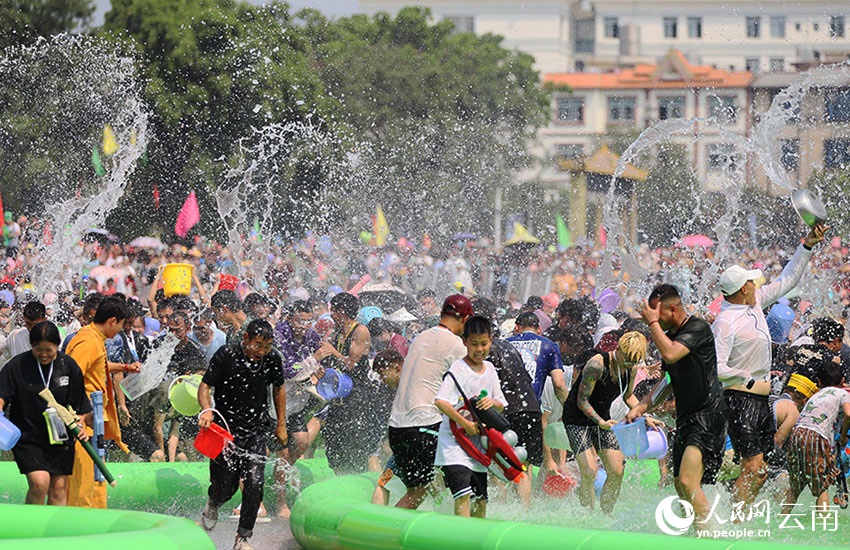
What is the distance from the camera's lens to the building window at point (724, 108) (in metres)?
83.6

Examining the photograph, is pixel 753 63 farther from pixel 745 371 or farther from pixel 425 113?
pixel 745 371

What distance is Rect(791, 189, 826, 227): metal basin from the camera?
10.1 m

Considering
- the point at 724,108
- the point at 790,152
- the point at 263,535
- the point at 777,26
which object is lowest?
the point at 263,535

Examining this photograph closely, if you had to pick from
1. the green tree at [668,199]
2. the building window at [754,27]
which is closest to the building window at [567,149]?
the green tree at [668,199]

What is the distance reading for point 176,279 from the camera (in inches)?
648

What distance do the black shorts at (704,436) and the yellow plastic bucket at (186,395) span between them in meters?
4.02

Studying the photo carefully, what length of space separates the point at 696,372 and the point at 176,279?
9068 millimetres

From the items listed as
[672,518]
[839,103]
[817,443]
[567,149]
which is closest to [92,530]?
[672,518]

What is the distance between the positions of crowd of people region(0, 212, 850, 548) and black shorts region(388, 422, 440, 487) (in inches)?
0.4

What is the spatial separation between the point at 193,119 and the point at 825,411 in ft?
107

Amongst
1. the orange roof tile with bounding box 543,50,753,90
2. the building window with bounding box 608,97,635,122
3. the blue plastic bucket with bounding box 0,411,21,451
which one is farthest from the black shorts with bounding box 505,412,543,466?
the building window with bounding box 608,97,635,122

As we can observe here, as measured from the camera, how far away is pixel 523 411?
10.0m

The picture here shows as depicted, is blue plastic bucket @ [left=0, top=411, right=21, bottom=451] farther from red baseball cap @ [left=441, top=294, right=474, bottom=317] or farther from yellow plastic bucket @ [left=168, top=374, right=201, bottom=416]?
red baseball cap @ [left=441, top=294, right=474, bottom=317]

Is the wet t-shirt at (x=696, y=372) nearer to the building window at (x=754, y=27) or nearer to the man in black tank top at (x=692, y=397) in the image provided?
the man in black tank top at (x=692, y=397)
